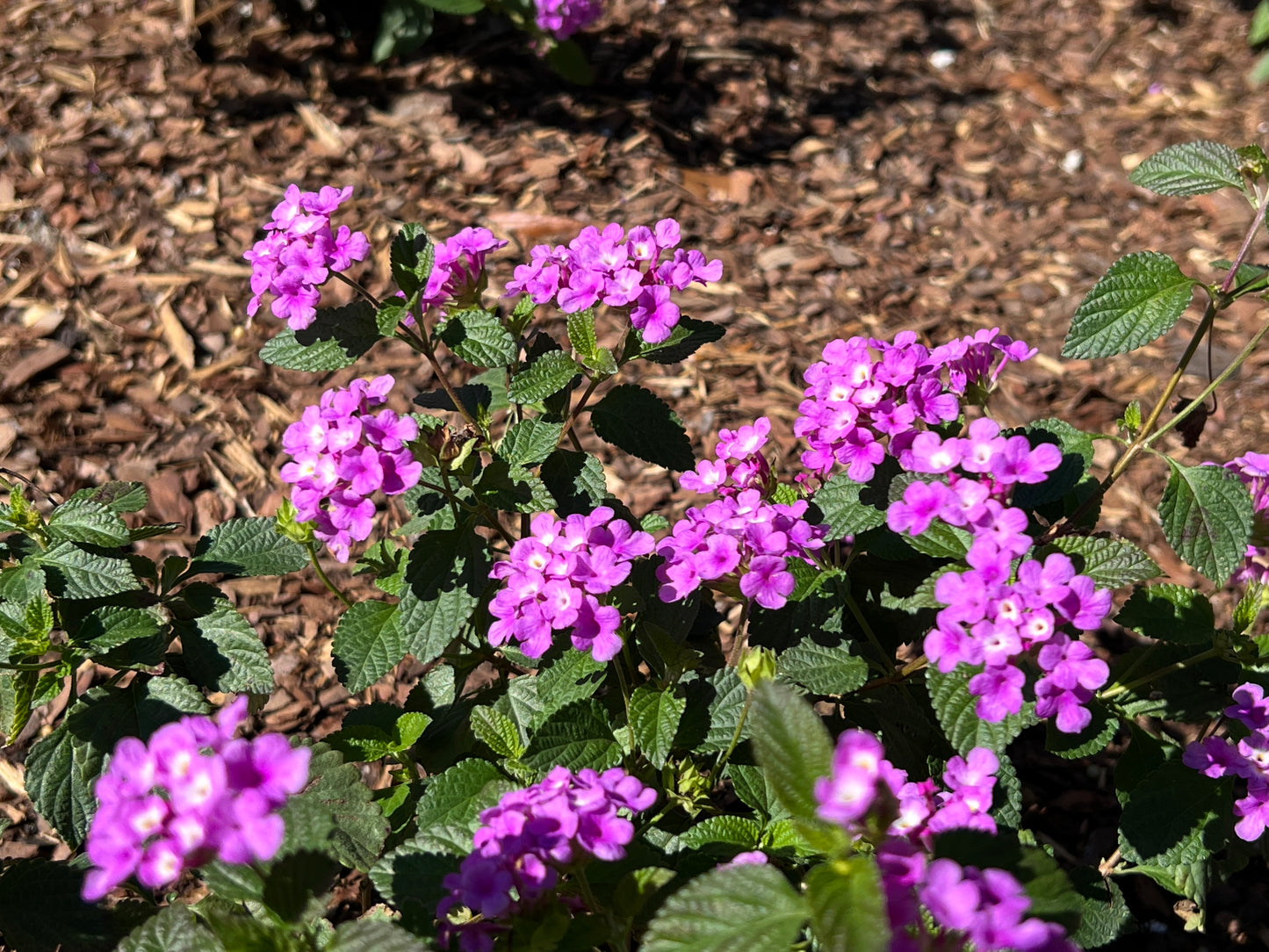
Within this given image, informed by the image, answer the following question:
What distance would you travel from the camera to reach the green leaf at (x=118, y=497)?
193 cm

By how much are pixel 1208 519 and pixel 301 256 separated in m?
1.65

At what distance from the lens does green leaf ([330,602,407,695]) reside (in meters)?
1.91

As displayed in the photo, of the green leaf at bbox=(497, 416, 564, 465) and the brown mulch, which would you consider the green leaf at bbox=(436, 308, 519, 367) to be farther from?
the brown mulch

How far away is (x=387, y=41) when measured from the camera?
4383 mm

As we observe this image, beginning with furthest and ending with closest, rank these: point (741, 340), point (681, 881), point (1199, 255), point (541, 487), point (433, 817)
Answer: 1. point (1199, 255)
2. point (741, 340)
3. point (541, 487)
4. point (433, 817)
5. point (681, 881)

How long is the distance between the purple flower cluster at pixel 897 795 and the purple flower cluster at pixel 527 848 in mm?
321

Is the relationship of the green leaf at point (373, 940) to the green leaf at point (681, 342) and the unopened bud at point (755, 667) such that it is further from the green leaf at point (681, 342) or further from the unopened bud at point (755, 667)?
the green leaf at point (681, 342)

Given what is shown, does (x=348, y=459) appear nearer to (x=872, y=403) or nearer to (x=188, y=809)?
(x=188, y=809)

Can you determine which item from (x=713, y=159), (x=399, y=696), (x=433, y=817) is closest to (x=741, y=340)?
(x=713, y=159)

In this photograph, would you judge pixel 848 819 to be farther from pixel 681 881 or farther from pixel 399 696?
pixel 399 696

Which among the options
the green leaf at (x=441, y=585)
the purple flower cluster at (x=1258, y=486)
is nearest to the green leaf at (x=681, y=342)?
the green leaf at (x=441, y=585)

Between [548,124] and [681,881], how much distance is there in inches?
141

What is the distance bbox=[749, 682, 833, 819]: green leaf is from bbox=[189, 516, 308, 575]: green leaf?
105 centimetres

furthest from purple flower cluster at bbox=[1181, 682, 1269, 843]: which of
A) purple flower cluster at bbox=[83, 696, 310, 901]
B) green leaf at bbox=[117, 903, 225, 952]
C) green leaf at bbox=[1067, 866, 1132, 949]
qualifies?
green leaf at bbox=[117, 903, 225, 952]
